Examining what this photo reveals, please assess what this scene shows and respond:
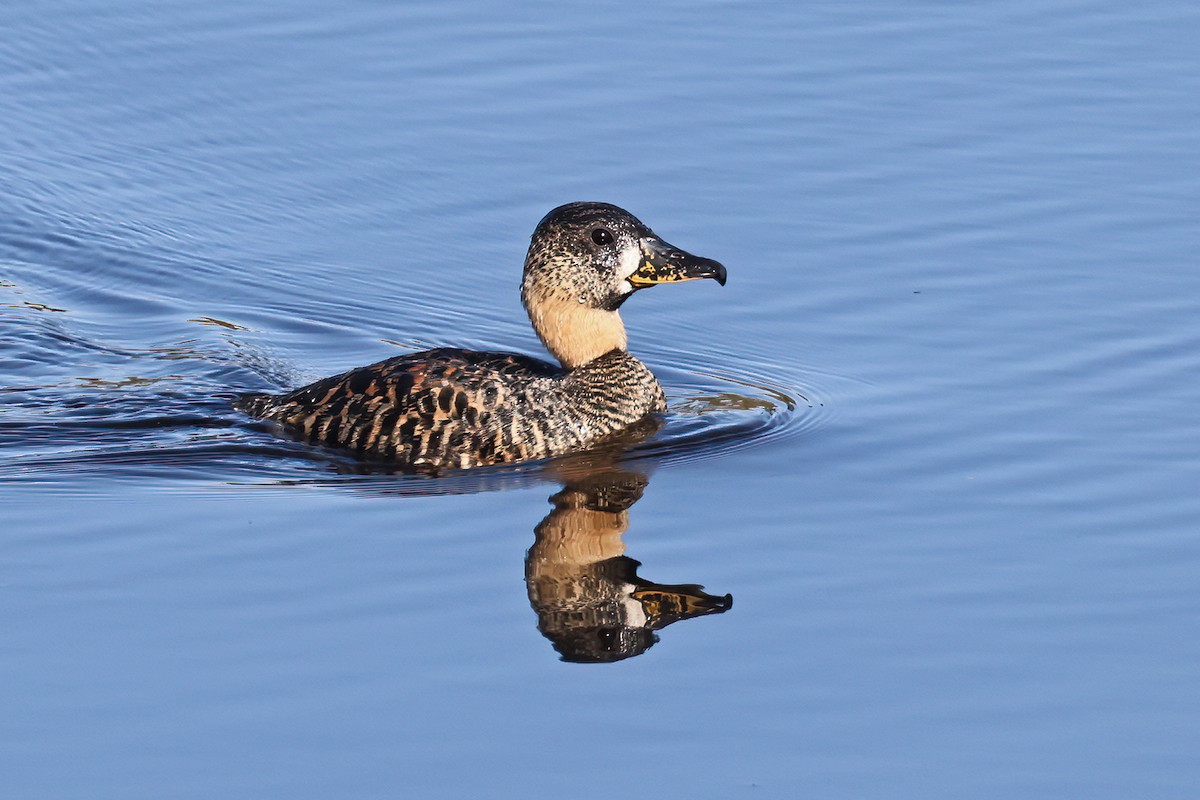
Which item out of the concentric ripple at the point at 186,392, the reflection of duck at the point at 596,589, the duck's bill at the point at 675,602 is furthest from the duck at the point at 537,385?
the duck's bill at the point at 675,602

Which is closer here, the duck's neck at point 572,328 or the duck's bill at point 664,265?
the duck's bill at point 664,265

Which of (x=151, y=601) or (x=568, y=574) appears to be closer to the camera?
(x=151, y=601)

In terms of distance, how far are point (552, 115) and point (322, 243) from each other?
2.14 m

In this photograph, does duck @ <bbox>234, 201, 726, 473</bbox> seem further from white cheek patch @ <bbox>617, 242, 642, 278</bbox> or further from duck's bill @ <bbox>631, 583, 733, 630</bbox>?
duck's bill @ <bbox>631, 583, 733, 630</bbox>

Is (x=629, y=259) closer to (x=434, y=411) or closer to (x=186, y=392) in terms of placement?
(x=434, y=411)

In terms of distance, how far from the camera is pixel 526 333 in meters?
12.8

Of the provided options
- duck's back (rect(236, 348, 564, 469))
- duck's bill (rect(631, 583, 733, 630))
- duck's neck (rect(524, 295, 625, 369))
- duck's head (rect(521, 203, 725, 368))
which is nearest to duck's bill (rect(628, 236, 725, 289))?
duck's head (rect(521, 203, 725, 368))

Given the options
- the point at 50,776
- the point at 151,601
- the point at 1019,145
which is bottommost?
the point at 50,776

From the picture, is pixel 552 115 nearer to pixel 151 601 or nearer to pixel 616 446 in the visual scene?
pixel 616 446

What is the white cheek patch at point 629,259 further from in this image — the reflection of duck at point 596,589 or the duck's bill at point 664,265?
the reflection of duck at point 596,589

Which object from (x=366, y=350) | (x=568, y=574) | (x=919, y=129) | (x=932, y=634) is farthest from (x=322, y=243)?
(x=932, y=634)

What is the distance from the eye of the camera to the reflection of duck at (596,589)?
325 inches

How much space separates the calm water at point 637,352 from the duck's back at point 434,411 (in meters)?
0.30

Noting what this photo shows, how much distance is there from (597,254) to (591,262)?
55mm
